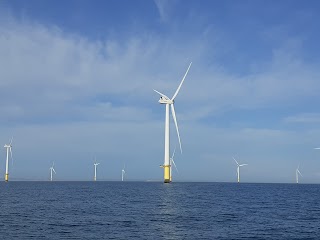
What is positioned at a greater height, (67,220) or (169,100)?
(169,100)

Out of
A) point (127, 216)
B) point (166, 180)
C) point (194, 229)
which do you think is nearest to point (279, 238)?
point (194, 229)

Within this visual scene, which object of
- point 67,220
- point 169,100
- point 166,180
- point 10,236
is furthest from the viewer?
point 166,180

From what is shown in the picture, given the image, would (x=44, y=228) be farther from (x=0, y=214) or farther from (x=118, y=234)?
(x=0, y=214)

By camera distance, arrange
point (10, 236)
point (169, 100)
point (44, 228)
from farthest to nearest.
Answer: point (169, 100) → point (44, 228) → point (10, 236)

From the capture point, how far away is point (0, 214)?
66.4 metres

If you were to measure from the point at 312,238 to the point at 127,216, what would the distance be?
1139 inches

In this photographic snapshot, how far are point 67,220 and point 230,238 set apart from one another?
24.5 meters

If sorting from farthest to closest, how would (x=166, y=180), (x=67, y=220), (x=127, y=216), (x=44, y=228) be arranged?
1. (x=166, y=180)
2. (x=127, y=216)
3. (x=67, y=220)
4. (x=44, y=228)

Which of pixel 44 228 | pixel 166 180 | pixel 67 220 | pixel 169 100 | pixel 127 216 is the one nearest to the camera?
pixel 44 228

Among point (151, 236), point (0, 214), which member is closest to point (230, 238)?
point (151, 236)

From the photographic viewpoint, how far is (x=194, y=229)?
5262cm

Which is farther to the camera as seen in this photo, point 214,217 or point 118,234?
point 214,217

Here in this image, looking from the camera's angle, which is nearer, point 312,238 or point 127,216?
point 312,238

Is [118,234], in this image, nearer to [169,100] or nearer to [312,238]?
[312,238]
